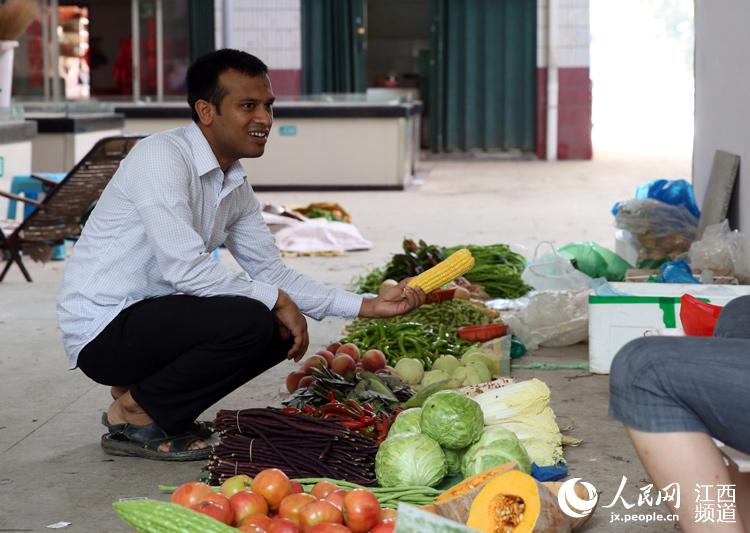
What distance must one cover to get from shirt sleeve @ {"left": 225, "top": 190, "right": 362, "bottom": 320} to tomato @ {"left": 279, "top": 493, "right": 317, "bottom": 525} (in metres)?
1.30

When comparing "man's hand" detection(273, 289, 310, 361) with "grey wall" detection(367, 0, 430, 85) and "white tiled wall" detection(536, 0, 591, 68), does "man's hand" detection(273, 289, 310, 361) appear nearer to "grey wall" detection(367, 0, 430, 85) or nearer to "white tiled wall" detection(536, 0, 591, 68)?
"white tiled wall" detection(536, 0, 591, 68)

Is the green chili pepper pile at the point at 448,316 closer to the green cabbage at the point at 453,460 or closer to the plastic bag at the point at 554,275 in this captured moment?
the plastic bag at the point at 554,275

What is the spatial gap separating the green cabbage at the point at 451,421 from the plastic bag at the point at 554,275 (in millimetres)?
3279

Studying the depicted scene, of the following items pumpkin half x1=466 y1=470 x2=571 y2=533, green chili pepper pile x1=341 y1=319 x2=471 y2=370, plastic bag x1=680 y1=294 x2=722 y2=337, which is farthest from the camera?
green chili pepper pile x1=341 y1=319 x2=471 y2=370

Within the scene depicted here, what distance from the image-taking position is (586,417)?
182 inches

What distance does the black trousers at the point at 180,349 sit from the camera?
12.7 ft

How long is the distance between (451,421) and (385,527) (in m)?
0.85

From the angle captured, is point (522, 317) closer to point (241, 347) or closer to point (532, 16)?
point (241, 347)

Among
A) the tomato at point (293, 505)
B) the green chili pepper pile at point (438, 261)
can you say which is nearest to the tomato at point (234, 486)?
the tomato at point (293, 505)

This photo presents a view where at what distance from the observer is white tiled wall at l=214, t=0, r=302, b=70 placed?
1973cm

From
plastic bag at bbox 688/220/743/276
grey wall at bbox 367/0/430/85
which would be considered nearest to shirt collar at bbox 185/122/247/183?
plastic bag at bbox 688/220/743/276

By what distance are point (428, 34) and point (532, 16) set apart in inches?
159

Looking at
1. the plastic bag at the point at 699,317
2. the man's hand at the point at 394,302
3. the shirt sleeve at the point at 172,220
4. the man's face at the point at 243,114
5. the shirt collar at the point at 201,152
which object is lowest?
the man's hand at the point at 394,302

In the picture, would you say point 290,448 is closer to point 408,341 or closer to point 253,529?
point 253,529
